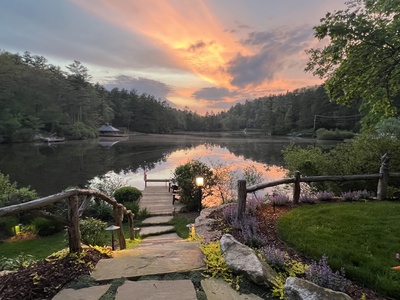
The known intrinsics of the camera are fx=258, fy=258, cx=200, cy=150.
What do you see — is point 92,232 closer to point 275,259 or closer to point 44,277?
point 44,277

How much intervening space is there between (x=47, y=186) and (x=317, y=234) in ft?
61.4

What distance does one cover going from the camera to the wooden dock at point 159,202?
489 inches

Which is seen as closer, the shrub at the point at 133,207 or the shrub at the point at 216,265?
the shrub at the point at 216,265

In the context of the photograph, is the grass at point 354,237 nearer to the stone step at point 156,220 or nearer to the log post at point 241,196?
the log post at point 241,196

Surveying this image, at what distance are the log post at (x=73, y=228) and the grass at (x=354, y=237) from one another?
2.83 meters

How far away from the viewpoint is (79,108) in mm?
54656

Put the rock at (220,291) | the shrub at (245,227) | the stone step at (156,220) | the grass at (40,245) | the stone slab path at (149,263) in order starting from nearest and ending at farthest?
the rock at (220,291) < the stone slab path at (149,263) < the shrub at (245,227) < the grass at (40,245) < the stone step at (156,220)

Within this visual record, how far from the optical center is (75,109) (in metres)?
54.4

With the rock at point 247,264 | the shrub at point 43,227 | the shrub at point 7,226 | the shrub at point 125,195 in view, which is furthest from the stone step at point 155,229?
the rock at point 247,264

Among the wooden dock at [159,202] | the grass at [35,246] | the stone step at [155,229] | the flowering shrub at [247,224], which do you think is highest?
the flowering shrub at [247,224]

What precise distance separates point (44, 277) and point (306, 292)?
2.35 meters

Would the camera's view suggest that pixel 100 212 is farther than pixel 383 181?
Yes

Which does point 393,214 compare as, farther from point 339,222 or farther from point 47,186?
point 47,186

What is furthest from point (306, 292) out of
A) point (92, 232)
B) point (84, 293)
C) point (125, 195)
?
point (125, 195)
